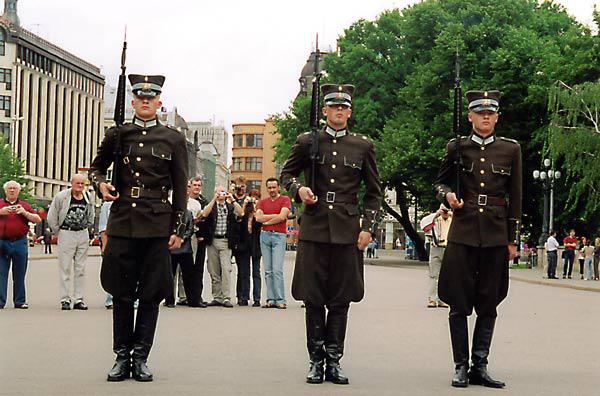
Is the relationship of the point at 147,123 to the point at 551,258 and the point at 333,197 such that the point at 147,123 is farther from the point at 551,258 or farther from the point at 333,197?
the point at 551,258

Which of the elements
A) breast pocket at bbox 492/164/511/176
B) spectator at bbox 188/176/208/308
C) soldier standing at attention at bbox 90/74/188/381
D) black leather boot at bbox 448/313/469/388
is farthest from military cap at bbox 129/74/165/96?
spectator at bbox 188/176/208/308

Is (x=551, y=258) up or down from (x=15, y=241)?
down

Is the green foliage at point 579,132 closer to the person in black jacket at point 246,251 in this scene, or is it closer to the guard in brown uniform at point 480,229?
the person in black jacket at point 246,251

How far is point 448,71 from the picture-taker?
53.7 metres

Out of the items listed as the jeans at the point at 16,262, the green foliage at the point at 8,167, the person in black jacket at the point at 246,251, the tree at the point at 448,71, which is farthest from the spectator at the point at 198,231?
the green foliage at the point at 8,167

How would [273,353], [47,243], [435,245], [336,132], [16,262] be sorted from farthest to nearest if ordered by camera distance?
[47,243], [435,245], [16,262], [273,353], [336,132]

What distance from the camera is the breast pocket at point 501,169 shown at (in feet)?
30.5

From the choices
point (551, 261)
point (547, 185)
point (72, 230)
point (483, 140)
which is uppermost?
point (547, 185)

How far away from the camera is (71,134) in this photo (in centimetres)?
12375

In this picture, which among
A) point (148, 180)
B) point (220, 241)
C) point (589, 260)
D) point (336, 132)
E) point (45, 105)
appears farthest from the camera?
point (45, 105)

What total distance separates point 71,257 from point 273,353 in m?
6.94

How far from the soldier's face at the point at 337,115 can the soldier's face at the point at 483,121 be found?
1.03m

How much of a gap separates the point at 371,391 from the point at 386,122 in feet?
168

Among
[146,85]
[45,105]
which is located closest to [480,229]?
[146,85]
